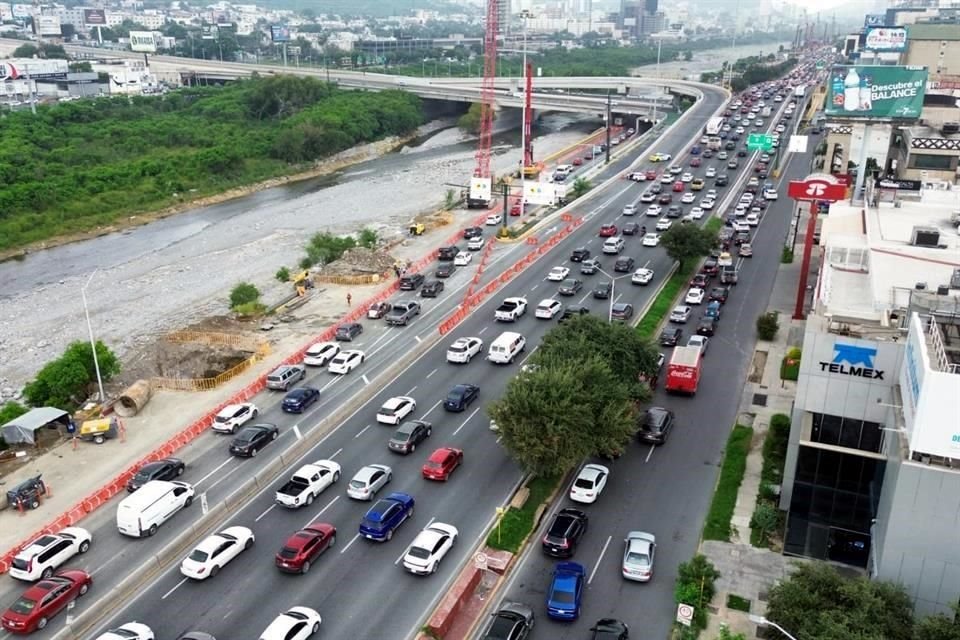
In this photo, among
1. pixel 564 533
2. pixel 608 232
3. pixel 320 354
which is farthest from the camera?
pixel 608 232

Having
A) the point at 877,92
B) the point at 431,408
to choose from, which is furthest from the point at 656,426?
Answer: the point at 877,92

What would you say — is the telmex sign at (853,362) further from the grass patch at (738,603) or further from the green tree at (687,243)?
the green tree at (687,243)

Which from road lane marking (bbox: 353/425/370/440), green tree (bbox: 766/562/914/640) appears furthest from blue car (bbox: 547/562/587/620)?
road lane marking (bbox: 353/425/370/440)

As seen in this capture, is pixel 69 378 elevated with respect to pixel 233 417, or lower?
lower

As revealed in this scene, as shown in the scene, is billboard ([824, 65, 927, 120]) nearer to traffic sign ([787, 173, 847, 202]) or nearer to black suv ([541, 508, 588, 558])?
traffic sign ([787, 173, 847, 202])

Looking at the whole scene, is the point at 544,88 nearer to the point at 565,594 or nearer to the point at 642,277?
the point at 642,277
